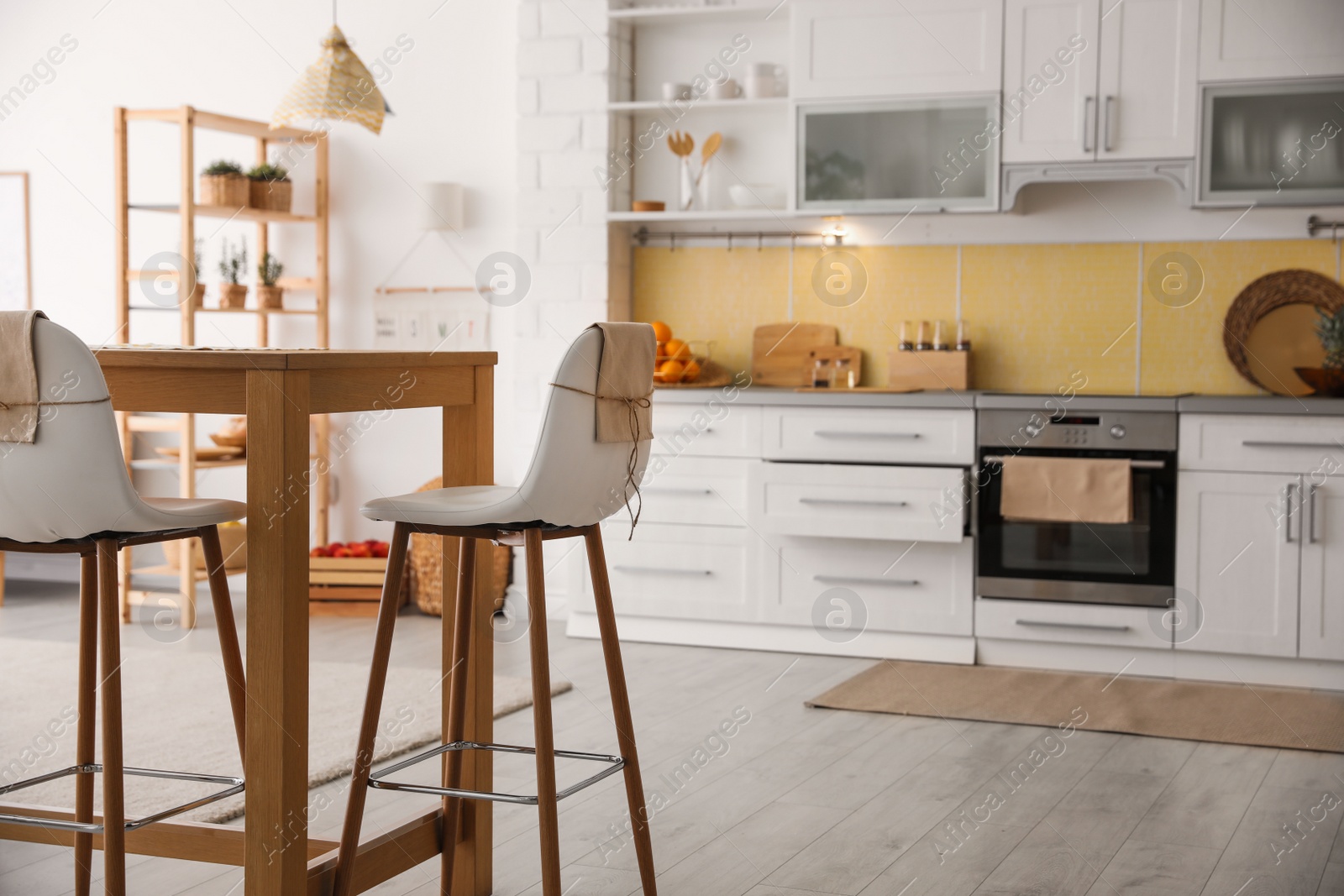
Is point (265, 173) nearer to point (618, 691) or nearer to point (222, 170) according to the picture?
point (222, 170)

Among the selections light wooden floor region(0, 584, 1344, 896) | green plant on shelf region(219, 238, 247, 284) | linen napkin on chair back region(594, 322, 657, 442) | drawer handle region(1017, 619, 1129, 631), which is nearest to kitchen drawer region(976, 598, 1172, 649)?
drawer handle region(1017, 619, 1129, 631)

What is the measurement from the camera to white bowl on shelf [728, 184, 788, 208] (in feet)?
15.5

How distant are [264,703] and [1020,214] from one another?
3.50 m

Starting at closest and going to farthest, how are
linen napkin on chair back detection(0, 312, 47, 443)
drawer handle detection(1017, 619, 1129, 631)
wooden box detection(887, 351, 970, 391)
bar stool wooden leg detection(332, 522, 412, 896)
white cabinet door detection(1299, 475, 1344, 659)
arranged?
linen napkin on chair back detection(0, 312, 47, 443)
bar stool wooden leg detection(332, 522, 412, 896)
white cabinet door detection(1299, 475, 1344, 659)
drawer handle detection(1017, 619, 1129, 631)
wooden box detection(887, 351, 970, 391)

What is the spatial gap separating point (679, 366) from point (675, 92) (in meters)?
1.00

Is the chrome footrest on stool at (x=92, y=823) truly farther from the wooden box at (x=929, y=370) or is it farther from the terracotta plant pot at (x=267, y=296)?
the terracotta plant pot at (x=267, y=296)

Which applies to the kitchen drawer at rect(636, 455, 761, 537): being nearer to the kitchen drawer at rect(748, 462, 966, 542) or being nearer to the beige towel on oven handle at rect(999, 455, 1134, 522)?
the kitchen drawer at rect(748, 462, 966, 542)

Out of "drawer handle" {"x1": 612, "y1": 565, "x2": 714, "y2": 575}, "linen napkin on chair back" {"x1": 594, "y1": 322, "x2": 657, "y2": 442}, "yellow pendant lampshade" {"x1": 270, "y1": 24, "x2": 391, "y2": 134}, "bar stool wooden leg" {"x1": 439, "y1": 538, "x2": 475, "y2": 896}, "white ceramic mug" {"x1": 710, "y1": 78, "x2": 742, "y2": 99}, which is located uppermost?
"white ceramic mug" {"x1": 710, "y1": 78, "x2": 742, "y2": 99}

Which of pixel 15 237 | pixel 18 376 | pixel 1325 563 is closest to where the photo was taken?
pixel 18 376

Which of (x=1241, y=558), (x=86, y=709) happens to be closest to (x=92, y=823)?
(x=86, y=709)

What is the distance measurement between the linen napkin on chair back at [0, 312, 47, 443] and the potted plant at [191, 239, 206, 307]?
3.15 m

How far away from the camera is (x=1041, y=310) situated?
181 inches

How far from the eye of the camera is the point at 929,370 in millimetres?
4609

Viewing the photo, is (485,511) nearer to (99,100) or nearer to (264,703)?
(264,703)
